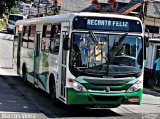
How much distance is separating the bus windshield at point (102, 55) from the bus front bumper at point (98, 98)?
53cm

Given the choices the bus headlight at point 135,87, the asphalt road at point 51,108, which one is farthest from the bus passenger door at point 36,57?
the bus headlight at point 135,87

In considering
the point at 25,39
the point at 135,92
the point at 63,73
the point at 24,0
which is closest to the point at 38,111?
the point at 63,73

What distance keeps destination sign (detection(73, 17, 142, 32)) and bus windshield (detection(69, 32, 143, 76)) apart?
0.64 feet

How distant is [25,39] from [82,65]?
7.76m

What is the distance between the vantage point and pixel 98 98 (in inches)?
456

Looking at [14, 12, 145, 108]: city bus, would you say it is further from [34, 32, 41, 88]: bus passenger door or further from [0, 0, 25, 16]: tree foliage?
[0, 0, 25, 16]: tree foliage

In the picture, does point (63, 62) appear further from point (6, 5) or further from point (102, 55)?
point (6, 5)

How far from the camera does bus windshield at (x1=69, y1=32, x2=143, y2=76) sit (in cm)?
1153

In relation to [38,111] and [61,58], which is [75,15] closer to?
[61,58]

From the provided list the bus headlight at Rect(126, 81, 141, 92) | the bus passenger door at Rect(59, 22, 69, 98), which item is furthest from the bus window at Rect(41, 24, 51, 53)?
the bus headlight at Rect(126, 81, 141, 92)

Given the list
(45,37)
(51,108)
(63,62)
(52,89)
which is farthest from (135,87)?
(45,37)

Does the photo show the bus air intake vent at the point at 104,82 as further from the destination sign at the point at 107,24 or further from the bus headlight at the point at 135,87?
the destination sign at the point at 107,24

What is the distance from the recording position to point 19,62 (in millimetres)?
20234

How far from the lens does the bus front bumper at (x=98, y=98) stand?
11.4 m
